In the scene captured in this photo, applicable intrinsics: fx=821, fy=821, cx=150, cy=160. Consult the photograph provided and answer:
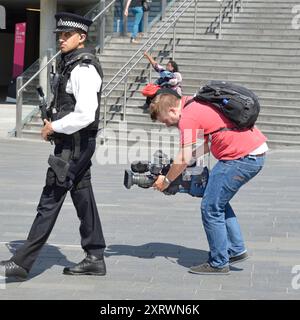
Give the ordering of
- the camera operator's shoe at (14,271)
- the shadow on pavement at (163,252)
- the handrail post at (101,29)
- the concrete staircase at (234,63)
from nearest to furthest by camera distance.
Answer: the camera operator's shoe at (14,271), the shadow on pavement at (163,252), the concrete staircase at (234,63), the handrail post at (101,29)

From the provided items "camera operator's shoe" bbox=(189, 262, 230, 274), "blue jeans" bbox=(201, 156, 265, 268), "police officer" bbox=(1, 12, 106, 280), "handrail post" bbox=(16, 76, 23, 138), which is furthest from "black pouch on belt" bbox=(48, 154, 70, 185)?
"handrail post" bbox=(16, 76, 23, 138)

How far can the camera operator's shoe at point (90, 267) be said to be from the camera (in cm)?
637

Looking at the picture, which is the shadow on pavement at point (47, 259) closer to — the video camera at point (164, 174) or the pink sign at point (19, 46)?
the video camera at point (164, 174)

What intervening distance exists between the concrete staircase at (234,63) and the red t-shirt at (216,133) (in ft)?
32.1

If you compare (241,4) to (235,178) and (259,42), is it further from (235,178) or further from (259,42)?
(235,178)

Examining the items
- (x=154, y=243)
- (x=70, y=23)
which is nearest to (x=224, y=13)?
(x=154, y=243)

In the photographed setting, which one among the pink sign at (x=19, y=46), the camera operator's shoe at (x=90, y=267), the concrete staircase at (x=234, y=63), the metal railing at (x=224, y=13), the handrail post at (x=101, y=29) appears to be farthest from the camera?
the pink sign at (x=19, y=46)

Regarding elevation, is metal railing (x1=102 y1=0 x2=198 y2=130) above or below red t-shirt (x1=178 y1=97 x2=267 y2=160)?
above

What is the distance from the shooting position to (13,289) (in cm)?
593

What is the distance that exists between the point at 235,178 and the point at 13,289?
6.07 ft

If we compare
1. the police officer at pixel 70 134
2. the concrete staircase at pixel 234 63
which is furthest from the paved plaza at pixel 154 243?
the concrete staircase at pixel 234 63

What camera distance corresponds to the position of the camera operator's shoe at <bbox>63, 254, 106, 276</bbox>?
6367mm

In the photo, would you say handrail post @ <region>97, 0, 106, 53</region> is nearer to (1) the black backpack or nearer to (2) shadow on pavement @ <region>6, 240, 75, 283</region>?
(2) shadow on pavement @ <region>6, 240, 75, 283</region>

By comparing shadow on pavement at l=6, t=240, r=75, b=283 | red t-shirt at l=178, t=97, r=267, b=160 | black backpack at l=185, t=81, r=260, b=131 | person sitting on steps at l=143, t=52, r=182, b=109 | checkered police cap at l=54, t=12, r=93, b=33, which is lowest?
shadow on pavement at l=6, t=240, r=75, b=283
